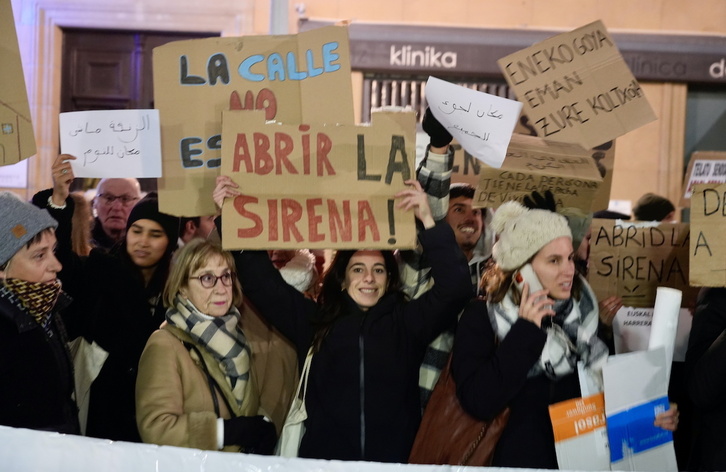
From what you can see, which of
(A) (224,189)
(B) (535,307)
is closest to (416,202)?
(B) (535,307)

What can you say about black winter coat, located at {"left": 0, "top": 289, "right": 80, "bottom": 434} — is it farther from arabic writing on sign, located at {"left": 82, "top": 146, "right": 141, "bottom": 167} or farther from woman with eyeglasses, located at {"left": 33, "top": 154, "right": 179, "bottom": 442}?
arabic writing on sign, located at {"left": 82, "top": 146, "right": 141, "bottom": 167}

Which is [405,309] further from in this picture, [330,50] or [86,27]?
[86,27]

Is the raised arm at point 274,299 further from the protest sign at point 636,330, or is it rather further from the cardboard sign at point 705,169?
the cardboard sign at point 705,169

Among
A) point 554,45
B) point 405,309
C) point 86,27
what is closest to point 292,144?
point 405,309

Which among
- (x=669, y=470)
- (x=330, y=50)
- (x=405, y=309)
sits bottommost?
(x=669, y=470)

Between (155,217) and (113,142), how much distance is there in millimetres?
384

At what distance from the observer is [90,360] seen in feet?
10.1

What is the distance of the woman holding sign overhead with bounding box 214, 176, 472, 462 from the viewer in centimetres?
275

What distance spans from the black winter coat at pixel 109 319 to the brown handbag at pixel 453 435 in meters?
1.09

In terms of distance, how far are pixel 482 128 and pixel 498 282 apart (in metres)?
0.58

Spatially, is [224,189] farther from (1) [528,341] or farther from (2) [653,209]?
(2) [653,209]

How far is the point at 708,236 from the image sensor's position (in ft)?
9.62

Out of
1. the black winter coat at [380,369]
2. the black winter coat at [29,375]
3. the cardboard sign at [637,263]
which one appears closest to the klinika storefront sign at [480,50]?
the cardboard sign at [637,263]

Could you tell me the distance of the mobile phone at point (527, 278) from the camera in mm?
2789
